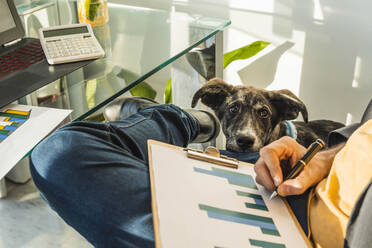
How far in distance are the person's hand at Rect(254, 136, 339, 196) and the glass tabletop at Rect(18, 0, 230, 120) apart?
421 mm

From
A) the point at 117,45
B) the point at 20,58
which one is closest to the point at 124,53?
the point at 117,45

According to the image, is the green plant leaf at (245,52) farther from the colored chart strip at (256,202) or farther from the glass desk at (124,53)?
the colored chart strip at (256,202)

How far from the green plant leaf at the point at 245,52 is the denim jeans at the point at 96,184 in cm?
101

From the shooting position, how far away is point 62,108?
97 centimetres

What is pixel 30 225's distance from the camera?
5.20 feet

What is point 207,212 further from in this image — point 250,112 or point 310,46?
point 310,46

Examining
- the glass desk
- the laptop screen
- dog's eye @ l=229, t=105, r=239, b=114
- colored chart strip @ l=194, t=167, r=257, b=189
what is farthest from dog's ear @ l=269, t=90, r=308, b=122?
the laptop screen

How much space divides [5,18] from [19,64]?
0.72 ft

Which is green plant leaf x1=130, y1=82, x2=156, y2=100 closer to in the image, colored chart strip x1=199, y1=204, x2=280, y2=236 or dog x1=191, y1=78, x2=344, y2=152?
dog x1=191, y1=78, x2=344, y2=152

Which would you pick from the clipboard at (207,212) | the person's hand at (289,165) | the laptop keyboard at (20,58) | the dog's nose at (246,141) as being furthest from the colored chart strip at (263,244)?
the laptop keyboard at (20,58)

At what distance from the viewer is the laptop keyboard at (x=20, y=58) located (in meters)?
1.13

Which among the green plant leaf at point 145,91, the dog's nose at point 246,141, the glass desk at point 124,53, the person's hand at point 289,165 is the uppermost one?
the glass desk at point 124,53

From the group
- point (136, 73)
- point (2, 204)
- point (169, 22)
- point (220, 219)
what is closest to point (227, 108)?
point (136, 73)

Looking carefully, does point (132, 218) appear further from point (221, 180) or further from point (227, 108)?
point (227, 108)
